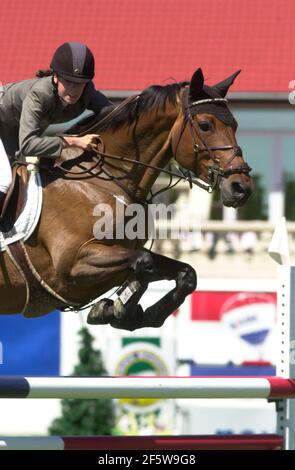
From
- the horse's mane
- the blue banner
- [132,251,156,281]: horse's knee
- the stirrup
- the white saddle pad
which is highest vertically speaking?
the blue banner

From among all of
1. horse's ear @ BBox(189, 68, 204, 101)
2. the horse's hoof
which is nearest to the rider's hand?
horse's ear @ BBox(189, 68, 204, 101)

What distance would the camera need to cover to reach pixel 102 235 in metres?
5.65

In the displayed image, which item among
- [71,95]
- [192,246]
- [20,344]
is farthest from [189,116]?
[192,246]

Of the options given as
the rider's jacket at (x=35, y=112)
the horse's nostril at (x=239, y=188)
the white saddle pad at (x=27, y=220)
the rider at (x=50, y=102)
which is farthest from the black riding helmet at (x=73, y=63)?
the horse's nostril at (x=239, y=188)

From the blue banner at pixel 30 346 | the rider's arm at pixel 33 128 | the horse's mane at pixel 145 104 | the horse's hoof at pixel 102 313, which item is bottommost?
the horse's hoof at pixel 102 313

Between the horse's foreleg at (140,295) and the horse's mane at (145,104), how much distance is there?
0.71 meters

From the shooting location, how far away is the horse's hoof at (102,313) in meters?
5.62

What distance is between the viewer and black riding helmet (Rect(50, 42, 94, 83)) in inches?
220

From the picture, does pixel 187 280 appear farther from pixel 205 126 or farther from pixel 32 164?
pixel 32 164

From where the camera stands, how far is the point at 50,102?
565 centimetres

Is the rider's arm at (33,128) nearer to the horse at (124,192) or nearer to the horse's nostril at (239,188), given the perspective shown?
the horse at (124,192)

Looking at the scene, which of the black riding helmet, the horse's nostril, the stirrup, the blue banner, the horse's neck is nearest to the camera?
the horse's nostril

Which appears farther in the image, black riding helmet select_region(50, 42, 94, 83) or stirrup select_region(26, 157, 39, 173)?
stirrup select_region(26, 157, 39, 173)

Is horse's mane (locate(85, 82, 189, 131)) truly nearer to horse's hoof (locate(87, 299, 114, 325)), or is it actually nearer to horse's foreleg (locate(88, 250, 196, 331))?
horse's foreleg (locate(88, 250, 196, 331))
